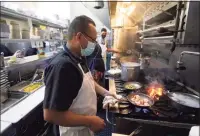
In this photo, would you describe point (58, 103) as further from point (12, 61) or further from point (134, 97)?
point (12, 61)

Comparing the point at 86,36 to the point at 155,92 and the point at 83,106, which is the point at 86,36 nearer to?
the point at 83,106

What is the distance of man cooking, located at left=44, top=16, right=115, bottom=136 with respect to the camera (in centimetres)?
90

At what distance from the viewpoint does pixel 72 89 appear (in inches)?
37.5

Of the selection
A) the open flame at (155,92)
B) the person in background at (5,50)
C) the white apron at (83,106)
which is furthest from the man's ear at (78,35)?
the person in background at (5,50)

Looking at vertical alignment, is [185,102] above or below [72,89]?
below

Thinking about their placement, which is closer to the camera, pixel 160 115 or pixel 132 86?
pixel 160 115

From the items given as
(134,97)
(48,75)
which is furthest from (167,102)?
(48,75)

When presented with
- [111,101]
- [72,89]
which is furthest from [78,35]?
[111,101]

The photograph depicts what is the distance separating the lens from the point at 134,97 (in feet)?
4.59

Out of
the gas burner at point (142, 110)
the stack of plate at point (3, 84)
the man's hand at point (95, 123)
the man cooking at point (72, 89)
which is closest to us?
the man cooking at point (72, 89)

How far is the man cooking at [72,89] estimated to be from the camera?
900 mm

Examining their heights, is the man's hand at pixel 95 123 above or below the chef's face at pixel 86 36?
below

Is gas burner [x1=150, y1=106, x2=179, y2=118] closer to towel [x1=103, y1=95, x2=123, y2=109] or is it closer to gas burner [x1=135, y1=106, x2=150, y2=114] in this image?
gas burner [x1=135, y1=106, x2=150, y2=114]

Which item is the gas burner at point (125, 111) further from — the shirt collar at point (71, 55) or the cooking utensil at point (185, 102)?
the shirt collar at point (71, 55)
